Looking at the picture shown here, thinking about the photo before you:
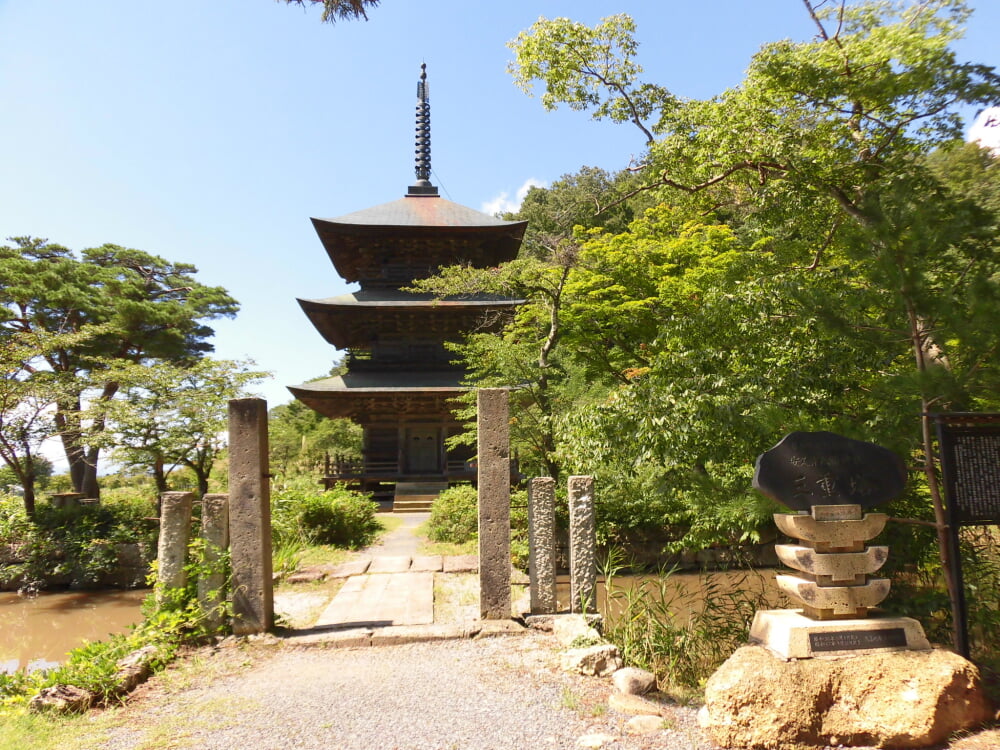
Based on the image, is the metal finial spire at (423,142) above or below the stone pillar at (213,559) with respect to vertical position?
above

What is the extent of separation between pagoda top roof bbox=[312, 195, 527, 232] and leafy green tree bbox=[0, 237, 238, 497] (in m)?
6.54

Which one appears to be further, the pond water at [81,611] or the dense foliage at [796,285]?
the pond water at [81,611]

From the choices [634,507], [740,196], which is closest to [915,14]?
[740,196]

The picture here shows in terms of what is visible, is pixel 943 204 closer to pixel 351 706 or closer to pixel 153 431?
pixel 351 706

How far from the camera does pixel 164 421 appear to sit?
1128 cm

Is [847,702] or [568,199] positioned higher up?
[568,199]

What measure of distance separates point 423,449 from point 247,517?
511 inches

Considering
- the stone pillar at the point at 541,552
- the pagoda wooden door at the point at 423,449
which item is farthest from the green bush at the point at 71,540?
the stone pillar at the point at 541,552

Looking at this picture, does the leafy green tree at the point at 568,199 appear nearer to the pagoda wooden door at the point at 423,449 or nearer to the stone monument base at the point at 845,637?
the pagoda wooden door at the point at 423,449

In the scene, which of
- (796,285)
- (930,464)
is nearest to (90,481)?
(796,285)

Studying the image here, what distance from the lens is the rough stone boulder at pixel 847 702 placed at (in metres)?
3.21

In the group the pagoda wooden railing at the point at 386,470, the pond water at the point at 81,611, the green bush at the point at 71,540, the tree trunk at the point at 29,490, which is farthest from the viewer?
the pagoda wooden railing at the point at 386,470

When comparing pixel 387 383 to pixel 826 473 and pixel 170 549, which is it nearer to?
pixel 170 549

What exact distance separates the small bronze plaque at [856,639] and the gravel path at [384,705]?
92 centimetres
